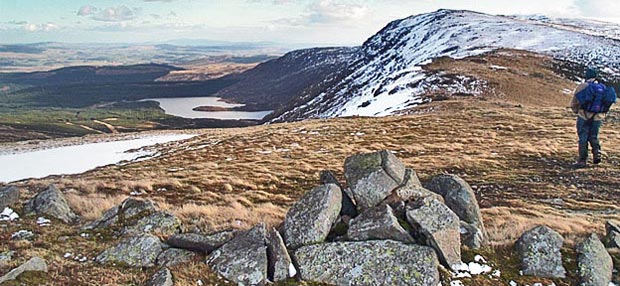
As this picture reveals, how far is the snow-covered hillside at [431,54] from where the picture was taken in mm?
78375

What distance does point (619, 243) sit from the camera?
11.0m

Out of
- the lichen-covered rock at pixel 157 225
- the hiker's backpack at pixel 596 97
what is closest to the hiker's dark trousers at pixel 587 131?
the hiker's backpack at pixel 596 97

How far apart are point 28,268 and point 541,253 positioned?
11577 mm

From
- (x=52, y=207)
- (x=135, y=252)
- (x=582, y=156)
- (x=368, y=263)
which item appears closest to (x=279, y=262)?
(x=368, y=263)

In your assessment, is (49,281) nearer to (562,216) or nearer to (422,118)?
(562,216)

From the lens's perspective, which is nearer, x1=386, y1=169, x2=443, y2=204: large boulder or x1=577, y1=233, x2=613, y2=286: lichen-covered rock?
x1=577, y1=233, x2=613, y2=286: lichen-covered rock

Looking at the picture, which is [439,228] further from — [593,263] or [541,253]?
Result: [593,263]

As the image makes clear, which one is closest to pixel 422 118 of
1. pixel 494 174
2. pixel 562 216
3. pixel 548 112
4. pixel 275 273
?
pixel 548 112

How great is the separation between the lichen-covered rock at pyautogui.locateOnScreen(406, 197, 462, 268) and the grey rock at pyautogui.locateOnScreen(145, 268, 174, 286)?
18.6ft

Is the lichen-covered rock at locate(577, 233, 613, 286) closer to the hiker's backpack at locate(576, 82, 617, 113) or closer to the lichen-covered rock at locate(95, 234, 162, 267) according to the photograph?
the lichen-covered rock at locate(95, 234, 162, 267)

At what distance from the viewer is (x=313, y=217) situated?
10852mm

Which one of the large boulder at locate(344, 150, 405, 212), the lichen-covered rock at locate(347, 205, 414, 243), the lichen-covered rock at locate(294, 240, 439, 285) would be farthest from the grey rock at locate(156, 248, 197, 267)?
the large boulder at locate(344, 150, 405, 212)

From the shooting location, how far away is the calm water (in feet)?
127

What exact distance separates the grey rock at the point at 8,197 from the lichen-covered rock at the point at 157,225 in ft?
18.6
